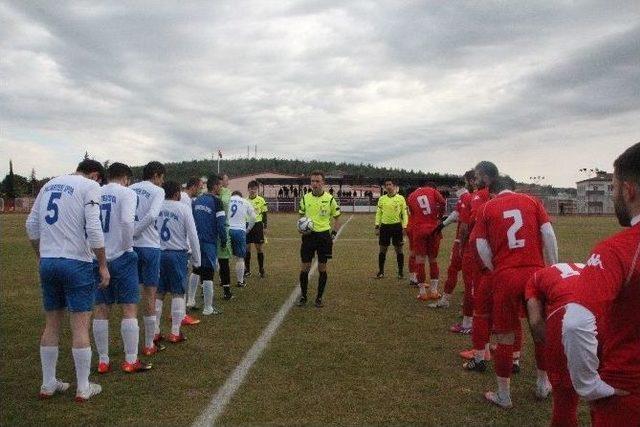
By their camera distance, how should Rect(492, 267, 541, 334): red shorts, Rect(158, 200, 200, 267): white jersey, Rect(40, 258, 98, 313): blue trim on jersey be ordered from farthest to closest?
Rect(158, 200, 200, 267): white jersey → Rect(40, 258, 98, 313): blue trim on jersey → Rect(492, 267, 541, 334): red shorts

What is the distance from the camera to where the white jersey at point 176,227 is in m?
6.65

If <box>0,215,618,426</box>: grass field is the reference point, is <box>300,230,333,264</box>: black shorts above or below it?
above

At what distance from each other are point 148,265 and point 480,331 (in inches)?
160

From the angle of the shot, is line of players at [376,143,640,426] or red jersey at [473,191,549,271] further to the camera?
red jersey at [473,191,549,271]

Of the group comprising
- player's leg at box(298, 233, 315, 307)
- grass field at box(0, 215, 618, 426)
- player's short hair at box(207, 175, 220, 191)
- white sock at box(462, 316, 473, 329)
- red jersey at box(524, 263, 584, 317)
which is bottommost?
grass field at box(0, 215, 618, 426)

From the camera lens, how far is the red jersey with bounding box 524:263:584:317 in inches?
111

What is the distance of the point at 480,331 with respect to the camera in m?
5.35

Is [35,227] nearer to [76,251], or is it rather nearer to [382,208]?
[76,251]

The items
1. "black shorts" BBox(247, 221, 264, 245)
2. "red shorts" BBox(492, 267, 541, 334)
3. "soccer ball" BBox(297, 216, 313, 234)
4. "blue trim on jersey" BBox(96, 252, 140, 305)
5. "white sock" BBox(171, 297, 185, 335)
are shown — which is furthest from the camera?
"black shorts" BBox(247, 221, 264, 245)

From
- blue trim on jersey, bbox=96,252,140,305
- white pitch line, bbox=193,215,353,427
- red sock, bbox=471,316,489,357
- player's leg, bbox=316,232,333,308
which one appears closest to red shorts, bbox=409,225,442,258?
player's leg, bbox=316,232,333,308

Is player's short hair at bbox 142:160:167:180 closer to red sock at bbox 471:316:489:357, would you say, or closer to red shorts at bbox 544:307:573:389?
red sock at bbox 471:316:489:357

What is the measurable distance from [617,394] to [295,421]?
277 cm

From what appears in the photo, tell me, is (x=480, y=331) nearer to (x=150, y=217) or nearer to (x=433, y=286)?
(x=150, y=217)

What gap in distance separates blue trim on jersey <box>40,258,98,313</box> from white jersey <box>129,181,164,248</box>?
4.14 feet
